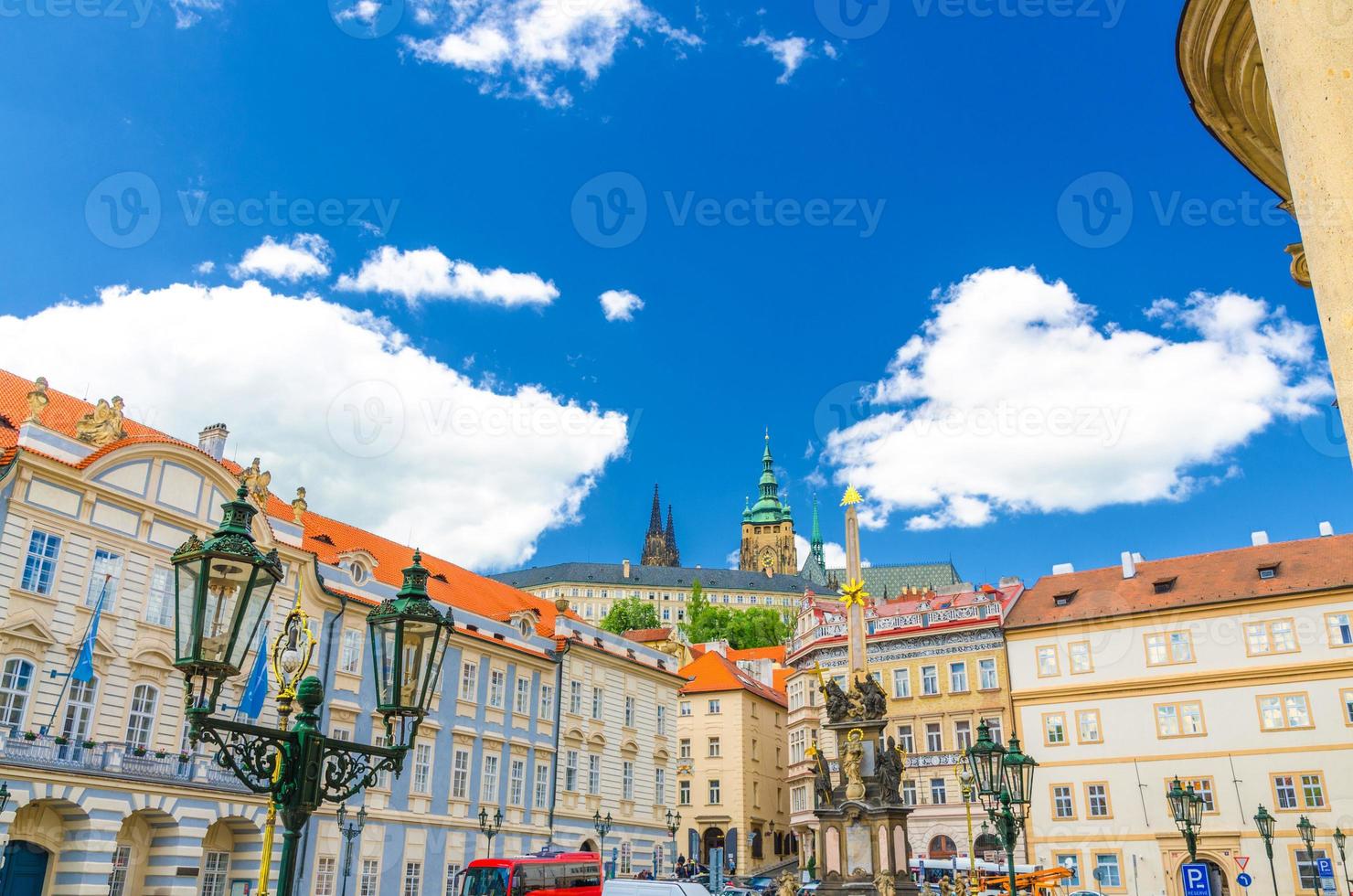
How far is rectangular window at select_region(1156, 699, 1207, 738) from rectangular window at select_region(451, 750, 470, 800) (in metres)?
29.4

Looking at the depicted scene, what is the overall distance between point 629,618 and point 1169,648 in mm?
69945

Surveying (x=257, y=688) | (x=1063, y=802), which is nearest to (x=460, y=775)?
(x=257, y=688)

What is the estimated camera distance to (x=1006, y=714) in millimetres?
47500

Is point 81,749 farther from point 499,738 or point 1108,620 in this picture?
point 1108,620

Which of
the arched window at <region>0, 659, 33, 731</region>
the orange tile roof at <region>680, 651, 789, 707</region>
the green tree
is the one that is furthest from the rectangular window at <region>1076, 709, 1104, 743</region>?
the green tree

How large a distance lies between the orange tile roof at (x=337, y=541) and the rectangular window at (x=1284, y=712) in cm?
3046

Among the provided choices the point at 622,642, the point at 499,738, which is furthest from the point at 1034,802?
the point at 499,738

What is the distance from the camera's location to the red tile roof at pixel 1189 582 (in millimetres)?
43031

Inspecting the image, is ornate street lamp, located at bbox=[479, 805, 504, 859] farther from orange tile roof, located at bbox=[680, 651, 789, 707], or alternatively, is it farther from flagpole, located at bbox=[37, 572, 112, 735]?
orange tile roof, located at bbox=[680, 651, 789, 707]

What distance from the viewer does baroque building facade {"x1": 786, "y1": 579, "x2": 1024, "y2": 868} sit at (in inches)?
1884

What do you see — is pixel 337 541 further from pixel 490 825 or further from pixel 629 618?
pixel 629 618

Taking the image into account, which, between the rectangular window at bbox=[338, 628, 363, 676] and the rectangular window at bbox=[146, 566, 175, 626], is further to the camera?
the rectangular window at bbox=[338, 628, 363, 676]

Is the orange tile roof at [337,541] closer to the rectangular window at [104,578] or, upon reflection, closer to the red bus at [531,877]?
the rectangular window at [104,578]

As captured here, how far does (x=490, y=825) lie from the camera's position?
36.7 meters
